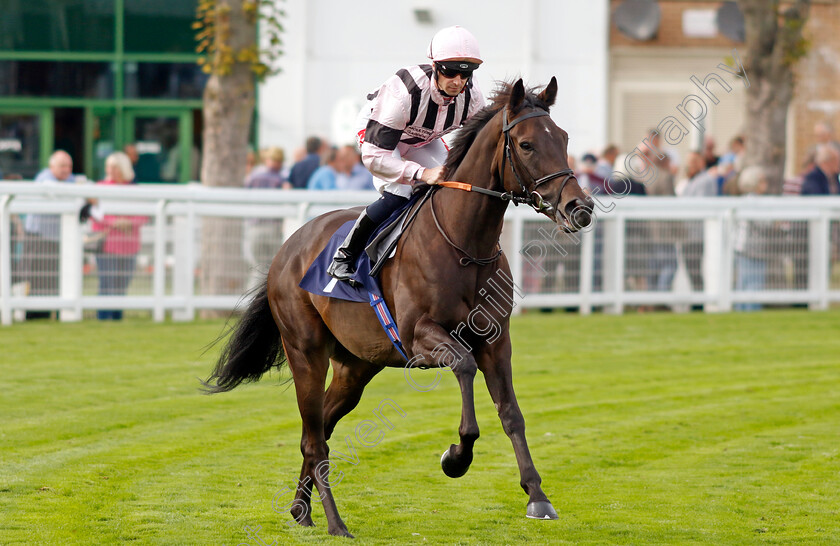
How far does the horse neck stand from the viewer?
5.00 m

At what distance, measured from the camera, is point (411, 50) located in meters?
22.0

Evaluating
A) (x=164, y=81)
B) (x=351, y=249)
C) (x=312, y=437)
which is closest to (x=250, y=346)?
(x=312, y=437)

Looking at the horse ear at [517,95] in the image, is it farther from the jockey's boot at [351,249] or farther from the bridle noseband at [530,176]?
the jockey's boot at [351,249]

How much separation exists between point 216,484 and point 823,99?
19.2m

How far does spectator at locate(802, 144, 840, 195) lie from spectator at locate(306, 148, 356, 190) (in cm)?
542

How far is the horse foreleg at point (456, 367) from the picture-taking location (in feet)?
15.4

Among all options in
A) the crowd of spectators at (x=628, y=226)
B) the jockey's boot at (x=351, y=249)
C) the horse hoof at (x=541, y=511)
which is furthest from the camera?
A: the crowd of spectators at (x=628, y=226)

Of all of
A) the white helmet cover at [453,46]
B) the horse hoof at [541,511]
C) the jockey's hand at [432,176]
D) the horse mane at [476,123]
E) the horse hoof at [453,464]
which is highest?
the white helmet cover at [453,46]

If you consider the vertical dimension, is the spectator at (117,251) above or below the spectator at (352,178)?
below

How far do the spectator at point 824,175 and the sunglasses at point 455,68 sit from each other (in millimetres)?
10139

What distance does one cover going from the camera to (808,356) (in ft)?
34.8

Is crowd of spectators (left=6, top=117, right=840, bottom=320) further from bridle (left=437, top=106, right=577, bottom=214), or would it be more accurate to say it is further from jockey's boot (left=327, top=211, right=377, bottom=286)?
bridle (left=437, top=106, right=577, bottom=214)

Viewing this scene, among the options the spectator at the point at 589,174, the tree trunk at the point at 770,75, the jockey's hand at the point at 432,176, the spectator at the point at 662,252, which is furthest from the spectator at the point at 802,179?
the jockey's hand at the point at 432,176

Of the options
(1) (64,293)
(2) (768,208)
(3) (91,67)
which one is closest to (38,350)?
(1) (64,293)
